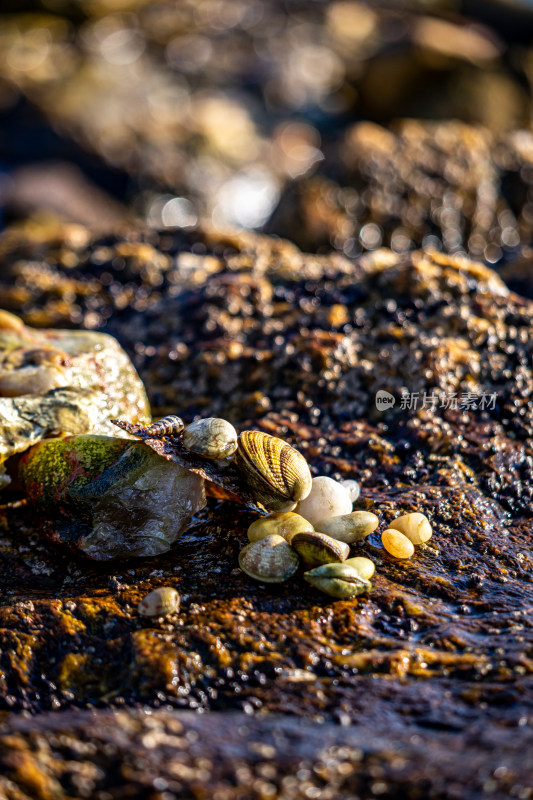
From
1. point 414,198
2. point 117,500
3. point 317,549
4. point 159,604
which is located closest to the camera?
point 159,604

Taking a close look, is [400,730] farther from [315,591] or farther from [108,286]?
[108,286]

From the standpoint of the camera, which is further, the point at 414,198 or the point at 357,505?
the point at 414,198

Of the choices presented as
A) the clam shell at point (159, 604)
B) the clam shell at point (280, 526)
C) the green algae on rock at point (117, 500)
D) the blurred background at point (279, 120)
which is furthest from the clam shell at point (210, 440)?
the blurred background at point (279, 120)

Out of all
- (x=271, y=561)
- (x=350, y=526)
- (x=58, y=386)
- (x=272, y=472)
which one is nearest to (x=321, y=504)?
(x=350, y=526)

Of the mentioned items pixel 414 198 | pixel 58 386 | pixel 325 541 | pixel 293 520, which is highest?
pixel 325 541

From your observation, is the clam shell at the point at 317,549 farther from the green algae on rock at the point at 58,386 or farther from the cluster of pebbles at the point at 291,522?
the green algae on rock at the point at 58,386

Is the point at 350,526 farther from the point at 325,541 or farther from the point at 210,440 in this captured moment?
Result: the point at 210,440

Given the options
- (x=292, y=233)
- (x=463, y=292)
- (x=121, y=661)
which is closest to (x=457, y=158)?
(x=292, y=233)

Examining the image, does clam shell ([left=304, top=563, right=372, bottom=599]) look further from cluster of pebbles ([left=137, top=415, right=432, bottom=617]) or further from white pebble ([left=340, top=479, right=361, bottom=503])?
white pebble ([left=340, top=479, right=361, bottom=503])
